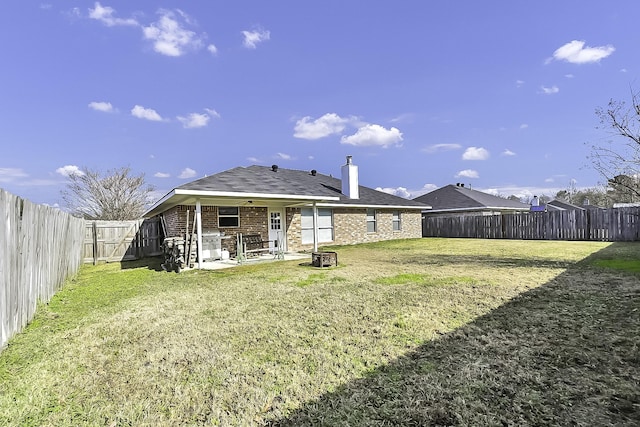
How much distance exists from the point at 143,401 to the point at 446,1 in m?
12.7

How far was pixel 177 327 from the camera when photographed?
4445 millimetres

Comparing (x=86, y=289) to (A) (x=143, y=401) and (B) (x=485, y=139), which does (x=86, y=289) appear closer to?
(A) (x=143, y=401)

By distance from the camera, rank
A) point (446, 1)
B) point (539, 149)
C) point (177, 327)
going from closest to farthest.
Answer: point (177, 327)
point (446, 1)
point (539, 149)

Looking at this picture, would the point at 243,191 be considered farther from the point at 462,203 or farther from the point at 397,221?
the point at 462,203

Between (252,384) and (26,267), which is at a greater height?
(26,267)

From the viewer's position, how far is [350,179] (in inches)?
701

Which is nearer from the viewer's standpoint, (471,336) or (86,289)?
(471,336)

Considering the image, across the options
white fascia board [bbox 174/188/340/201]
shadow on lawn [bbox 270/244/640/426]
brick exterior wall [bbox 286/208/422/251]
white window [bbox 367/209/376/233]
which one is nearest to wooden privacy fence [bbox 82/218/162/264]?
white fascia board [bbox 174/188/340/201]

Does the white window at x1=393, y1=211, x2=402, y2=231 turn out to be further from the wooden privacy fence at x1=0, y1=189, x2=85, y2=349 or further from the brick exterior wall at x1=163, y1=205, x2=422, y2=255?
the wooden privacy fence at x1=0, y1=189, x2=85, y2=349

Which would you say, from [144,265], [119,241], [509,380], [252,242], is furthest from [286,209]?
[509,380]

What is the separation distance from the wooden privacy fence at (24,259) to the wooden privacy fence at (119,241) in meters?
6.77

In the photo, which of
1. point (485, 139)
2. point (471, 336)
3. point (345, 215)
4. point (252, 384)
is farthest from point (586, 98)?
point (252, 384)

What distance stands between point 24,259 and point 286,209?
10502 mm

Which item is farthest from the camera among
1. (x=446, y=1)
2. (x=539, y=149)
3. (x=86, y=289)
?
(x=539, y=149)
